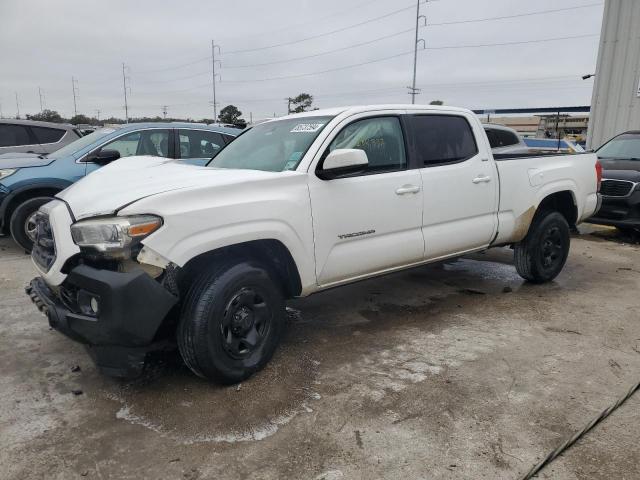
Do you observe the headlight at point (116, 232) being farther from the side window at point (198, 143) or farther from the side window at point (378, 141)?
the side window at point (198, 143)

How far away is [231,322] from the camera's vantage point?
10.3 ft

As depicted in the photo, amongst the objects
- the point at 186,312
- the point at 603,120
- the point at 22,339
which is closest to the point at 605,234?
the point at 603,120

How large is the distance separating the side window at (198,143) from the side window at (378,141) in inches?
148

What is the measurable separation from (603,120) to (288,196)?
12445mm

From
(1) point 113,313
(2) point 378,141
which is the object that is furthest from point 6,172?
(2) point 378,141

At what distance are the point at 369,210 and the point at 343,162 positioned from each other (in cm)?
51

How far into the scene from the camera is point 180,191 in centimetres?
290

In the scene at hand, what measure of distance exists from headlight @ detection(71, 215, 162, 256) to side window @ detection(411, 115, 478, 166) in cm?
233

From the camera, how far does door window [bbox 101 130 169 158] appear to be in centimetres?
701

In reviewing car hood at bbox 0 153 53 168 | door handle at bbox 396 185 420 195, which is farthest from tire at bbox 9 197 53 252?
door handle at bbox 396 185 420 195

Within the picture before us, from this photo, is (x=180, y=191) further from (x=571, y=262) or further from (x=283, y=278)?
(x=571, y=262)

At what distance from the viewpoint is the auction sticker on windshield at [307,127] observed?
377cm

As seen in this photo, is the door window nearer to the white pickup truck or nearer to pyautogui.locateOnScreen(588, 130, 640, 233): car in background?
the white pickup truck

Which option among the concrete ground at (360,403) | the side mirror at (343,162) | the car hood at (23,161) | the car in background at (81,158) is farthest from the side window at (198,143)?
the side mirror at (343,162)
